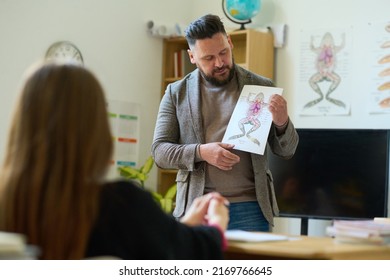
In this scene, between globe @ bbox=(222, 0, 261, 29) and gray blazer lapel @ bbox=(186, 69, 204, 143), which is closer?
gray blazer lapel @ bbox=(186, 69, 204, 143)

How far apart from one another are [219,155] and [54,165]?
108 centimetres

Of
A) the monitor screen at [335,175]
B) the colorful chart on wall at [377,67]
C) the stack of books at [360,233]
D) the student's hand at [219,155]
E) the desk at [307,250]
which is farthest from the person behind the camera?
the colorful chart on wall at [377,67]

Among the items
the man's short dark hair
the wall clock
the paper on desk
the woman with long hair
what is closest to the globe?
the wall clock

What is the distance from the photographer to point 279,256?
1729 mm

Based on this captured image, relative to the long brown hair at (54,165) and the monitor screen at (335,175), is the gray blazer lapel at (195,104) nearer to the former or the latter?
the long brown hair at (54,165)

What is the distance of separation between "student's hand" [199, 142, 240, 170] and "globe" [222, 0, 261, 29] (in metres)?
2.12

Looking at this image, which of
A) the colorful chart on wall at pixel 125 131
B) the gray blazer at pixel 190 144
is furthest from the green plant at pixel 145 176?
the gray blazer at pixel 190 144

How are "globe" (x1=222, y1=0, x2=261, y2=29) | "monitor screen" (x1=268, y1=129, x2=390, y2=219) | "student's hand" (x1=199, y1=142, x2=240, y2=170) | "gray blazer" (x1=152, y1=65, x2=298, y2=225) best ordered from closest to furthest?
"student's hand" (x1=199, y1=142, x2=240, y2=170) → "gray blazer" (x1=152, y1=65, x2=298, y2=225) → "monitor screen" (x1=268, y1=129, x2=390, y2=219) → "globe" (x1=222, y1=0, x2=261, y2=29)

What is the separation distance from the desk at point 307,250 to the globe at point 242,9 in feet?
8.98

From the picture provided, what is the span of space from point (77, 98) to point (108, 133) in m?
0.11

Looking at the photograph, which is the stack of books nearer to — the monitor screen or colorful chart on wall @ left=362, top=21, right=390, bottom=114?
the monitor screen

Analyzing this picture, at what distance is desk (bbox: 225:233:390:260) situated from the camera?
1652 mm

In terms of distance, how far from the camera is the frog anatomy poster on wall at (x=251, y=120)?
2.46 metres
